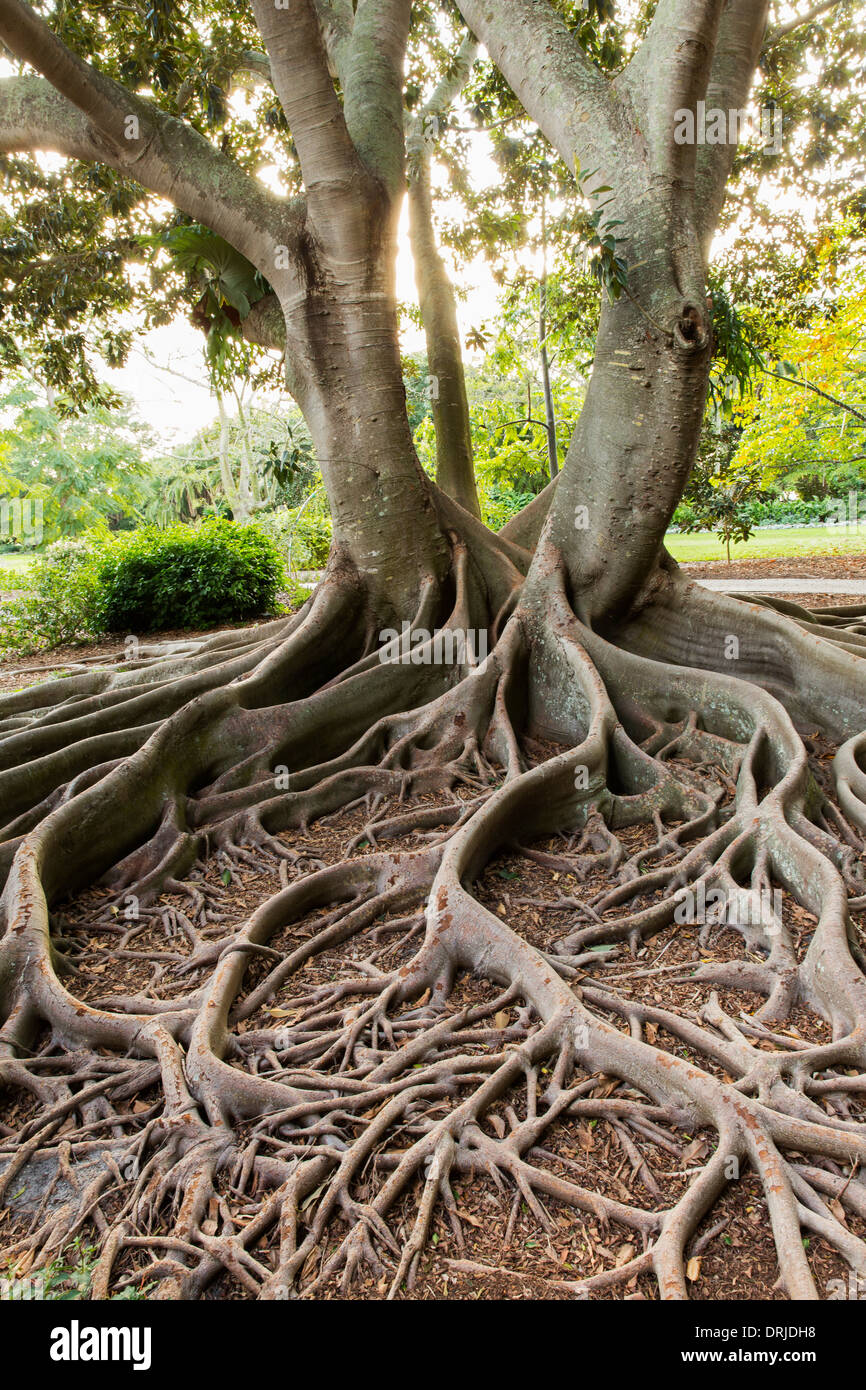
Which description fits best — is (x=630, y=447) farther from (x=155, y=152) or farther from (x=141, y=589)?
(x=141, y=589)

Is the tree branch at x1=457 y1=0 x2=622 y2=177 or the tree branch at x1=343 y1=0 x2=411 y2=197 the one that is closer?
the tree branch at x1=457 y1=0 x2=622 y2=177

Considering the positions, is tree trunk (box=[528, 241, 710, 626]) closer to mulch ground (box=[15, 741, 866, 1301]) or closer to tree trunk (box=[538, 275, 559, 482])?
mulch ground (box=[15, 741, 866, 1301])

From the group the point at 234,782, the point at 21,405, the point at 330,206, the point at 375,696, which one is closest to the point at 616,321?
the point at 330,206

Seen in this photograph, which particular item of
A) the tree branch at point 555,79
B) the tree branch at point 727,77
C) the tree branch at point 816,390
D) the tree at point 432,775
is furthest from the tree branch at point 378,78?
→ the tree branch at point 816,390

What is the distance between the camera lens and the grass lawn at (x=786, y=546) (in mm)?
18188

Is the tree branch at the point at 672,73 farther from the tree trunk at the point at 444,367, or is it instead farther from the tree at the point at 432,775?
the tree trunk at the point at 444,367

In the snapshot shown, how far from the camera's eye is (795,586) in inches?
468

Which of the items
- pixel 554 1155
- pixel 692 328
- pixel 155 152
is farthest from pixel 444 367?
pixel 554 1155

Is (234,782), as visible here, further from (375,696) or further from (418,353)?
(418,353)

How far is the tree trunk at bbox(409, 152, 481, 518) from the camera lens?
762 centimetres

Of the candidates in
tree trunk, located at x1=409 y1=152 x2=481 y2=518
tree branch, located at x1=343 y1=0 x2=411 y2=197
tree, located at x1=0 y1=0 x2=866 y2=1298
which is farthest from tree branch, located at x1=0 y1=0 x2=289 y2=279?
tree trunk, located at x1=409 y1=152 x2=481 y2=518

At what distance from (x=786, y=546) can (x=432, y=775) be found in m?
19.1

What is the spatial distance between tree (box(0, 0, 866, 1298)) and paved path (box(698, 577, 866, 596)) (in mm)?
6591

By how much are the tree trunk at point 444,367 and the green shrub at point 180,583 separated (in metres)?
5.28
